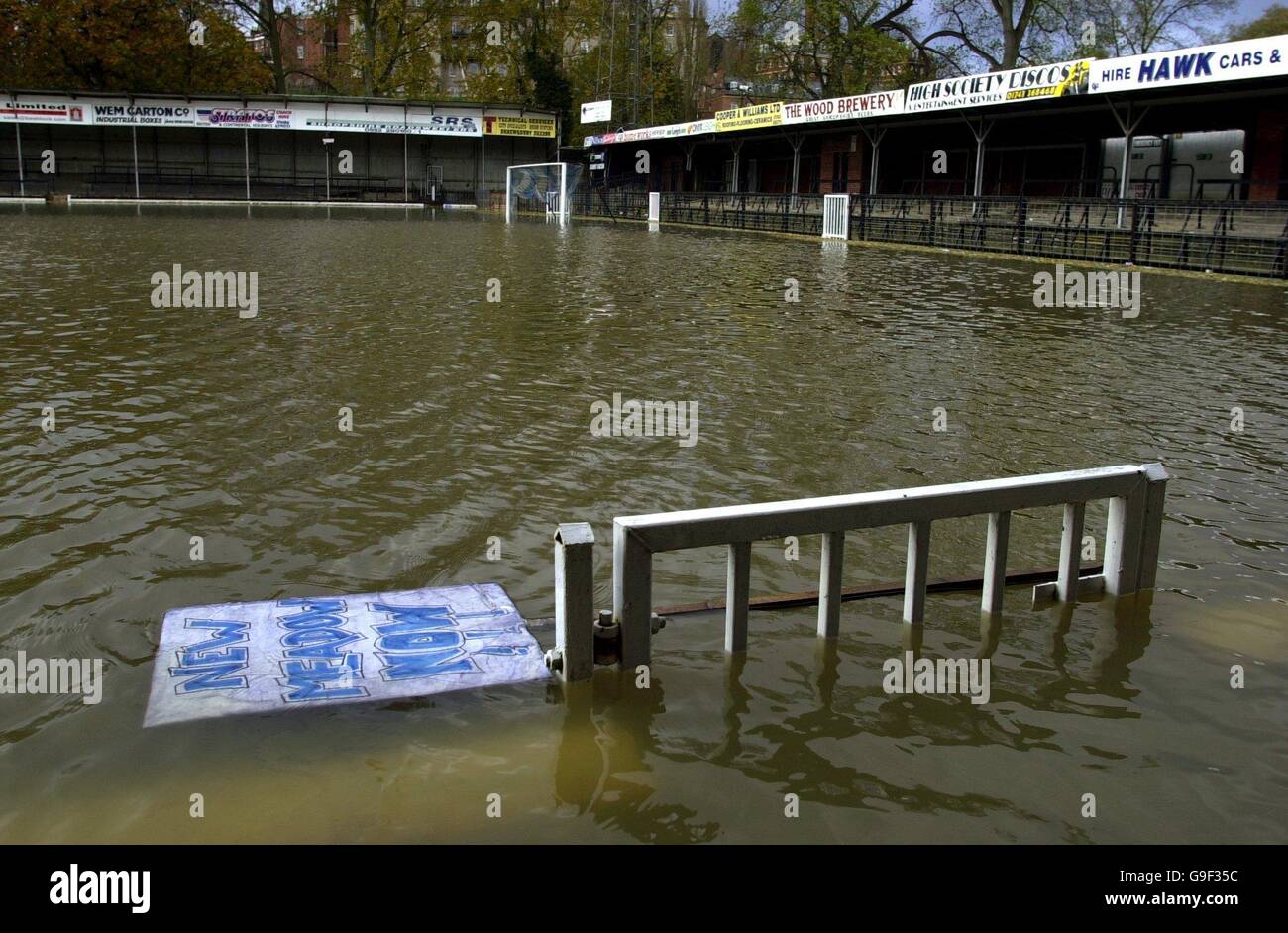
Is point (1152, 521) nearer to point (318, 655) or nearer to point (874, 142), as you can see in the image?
point (318, 655)

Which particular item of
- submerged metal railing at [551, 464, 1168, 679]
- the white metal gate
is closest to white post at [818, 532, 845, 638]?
submerged metal railing at [551, 464, 1168, 679]

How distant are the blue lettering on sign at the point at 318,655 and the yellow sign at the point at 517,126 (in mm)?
53257

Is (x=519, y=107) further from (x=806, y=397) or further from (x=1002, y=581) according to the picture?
(x=1002, y=581)

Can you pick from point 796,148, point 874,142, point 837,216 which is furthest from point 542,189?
point 837,216

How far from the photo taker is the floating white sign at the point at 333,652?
4.31m

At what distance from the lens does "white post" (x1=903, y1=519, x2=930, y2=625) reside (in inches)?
190

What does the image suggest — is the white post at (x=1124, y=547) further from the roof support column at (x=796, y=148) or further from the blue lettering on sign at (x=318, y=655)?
the roof support column at (x=796, y=148)

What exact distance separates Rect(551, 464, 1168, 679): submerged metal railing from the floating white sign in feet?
1.37

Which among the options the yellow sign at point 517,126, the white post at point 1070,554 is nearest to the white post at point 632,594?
the white post at point 1070,554

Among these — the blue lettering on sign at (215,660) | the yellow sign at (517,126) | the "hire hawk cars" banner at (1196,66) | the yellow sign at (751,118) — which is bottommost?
the blue lettering on sign at (215,660)

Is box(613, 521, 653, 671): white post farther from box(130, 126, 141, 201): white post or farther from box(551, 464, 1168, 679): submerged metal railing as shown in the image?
box(130, 126, 141, 201): white post

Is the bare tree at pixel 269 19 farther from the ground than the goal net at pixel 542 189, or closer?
farther from the ground

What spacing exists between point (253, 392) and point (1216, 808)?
7.92 m

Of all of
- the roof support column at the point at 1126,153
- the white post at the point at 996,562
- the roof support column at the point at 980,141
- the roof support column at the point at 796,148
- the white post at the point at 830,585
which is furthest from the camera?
the roof support column at the point at 796,148
